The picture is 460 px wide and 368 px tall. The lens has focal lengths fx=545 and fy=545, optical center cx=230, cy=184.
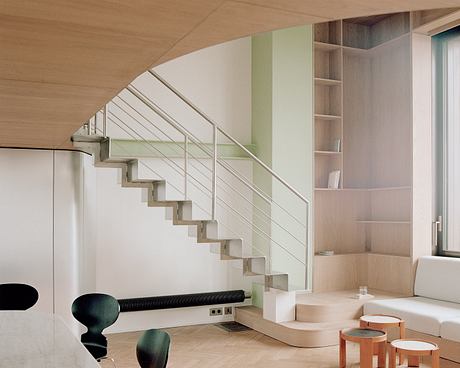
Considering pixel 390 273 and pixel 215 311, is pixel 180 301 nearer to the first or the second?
pixel 215 311

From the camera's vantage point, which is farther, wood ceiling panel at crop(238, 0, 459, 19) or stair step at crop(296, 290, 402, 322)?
stair step at crop(296, 290, 402, 322)

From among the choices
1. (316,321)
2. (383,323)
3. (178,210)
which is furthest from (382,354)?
(178,210)

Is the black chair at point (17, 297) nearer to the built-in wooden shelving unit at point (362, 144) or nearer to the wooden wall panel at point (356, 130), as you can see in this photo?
the built-in wooden shelving unit at point (362, 144)

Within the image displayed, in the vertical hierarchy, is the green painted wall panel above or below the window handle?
above

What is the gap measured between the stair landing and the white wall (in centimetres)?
220

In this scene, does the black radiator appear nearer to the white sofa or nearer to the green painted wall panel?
the green painted wall panel

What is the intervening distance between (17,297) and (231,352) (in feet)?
7.62

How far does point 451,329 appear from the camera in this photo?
523 centimetres

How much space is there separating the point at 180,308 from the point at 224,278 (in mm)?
724

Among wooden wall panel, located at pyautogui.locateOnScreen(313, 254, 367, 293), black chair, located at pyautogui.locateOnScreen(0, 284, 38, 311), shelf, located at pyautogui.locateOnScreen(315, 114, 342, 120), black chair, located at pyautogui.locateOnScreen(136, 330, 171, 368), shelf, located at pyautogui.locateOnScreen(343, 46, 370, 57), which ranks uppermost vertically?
shelf, located at pyautogui.locateOnScreen(343, 46, 370, 57)

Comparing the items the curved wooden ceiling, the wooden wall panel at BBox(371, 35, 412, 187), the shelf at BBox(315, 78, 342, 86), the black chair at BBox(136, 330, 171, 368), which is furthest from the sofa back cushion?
the curved wooden ceiling

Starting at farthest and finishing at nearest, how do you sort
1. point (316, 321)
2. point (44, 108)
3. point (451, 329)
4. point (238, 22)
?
point (316, 321) → point (451, 329) → point (44, 108) → point (238, 22)

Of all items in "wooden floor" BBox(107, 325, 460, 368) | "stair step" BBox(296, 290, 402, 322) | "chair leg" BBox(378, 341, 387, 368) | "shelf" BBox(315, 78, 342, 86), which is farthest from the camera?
"shelf" BBox(315, 78, 342, 86)

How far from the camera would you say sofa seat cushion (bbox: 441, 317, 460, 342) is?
5.16 metres
